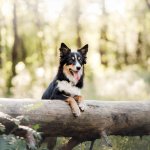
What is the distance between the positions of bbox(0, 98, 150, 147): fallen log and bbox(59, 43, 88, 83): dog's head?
0.50 m

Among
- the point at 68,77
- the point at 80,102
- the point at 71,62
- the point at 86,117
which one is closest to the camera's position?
the point at 86,117

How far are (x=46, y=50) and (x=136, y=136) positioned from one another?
1662 centimetres

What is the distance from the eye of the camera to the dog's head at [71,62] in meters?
8.02

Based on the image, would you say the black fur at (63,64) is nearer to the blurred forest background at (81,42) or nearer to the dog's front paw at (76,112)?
the dog's front paw at (76,112)

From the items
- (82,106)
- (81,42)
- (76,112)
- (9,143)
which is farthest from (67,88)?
(81,42)

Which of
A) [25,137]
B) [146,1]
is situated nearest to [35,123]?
[25,137]

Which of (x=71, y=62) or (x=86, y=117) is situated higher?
(x=71, y=62)

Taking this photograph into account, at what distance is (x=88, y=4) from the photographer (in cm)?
2738

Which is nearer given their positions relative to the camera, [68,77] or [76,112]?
[76,112]

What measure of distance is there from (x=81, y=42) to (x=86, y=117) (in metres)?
20.1

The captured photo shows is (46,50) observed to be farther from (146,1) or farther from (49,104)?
(49,104)

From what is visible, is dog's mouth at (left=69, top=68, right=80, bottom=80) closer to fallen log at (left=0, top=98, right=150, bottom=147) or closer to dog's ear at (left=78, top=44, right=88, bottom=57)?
dog's ear at (left=78, top=44, right=88, bottom=57)

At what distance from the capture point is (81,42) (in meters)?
27.7

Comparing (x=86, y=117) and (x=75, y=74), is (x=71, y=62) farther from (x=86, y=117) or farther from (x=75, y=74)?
(x=86, y=117)
